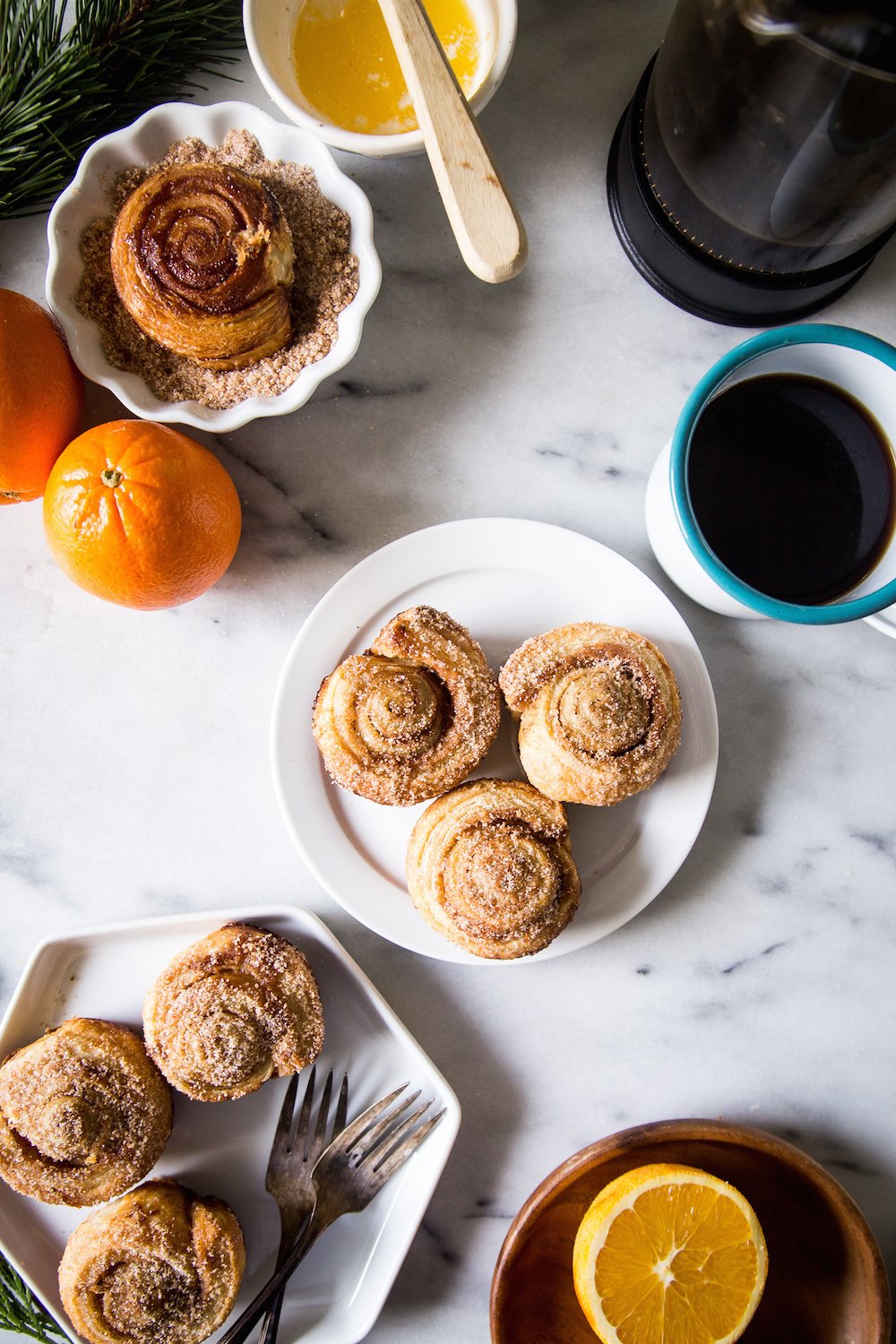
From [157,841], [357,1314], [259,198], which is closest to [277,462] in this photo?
[259,198]

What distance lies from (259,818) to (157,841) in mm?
165

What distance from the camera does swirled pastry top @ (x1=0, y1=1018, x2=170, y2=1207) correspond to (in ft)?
4.41

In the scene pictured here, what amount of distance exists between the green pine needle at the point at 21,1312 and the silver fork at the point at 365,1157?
264 millimetres

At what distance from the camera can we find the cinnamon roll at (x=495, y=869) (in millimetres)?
1308

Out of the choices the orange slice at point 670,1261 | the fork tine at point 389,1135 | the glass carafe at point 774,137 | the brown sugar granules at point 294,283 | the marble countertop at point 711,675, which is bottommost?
the fork tine at point 389,1135

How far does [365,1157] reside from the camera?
1446 mm

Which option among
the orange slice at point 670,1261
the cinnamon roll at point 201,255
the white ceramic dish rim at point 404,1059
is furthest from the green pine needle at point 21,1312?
the cinnamon roll at point 201,255

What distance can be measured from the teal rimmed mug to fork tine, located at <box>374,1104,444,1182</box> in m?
0.88

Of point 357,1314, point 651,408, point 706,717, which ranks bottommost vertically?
point 357,1314

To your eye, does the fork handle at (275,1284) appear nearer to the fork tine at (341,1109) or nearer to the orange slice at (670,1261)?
the fork tine at (341,1109)

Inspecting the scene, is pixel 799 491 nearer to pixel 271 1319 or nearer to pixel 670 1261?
pixel 670 1261

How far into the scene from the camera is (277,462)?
152 cm

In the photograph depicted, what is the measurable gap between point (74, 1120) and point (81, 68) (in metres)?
1.42

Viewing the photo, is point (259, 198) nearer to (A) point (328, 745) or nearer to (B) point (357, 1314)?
(A) point (328, 745)
